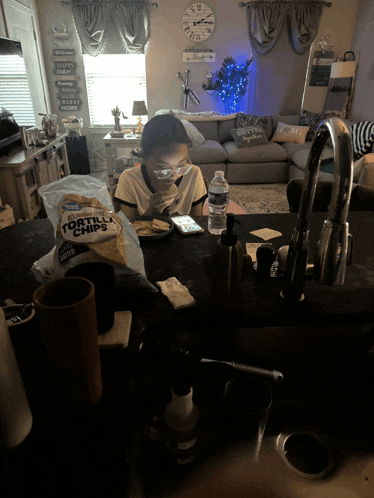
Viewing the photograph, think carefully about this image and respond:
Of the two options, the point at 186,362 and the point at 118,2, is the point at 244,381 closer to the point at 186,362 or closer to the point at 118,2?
the point at 186,362

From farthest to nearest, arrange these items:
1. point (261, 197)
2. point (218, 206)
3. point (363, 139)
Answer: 1. point (261, 197)
2. point (363, 139)
3. point (218, 206)

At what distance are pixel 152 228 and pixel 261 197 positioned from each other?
11.0 feet

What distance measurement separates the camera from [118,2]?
15.9ft

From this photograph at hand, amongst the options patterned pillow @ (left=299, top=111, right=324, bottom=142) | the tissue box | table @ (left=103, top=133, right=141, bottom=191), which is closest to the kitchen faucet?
the tissue box

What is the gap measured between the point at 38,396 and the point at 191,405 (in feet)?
0.89

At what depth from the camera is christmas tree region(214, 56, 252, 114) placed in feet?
17.4

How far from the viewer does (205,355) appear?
0.79 meters

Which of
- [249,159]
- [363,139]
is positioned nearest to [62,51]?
[249,159]

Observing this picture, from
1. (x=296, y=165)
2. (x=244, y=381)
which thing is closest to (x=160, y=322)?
(x=244, y=381)

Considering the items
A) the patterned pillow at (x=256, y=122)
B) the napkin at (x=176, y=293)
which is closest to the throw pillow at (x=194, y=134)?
the patterned pillow at (x=256, y=122)

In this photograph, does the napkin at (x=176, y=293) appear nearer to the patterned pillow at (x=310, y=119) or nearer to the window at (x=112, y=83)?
the patterned pillow at (x=310, y=119)

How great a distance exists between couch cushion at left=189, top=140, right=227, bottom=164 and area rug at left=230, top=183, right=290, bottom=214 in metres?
0.44

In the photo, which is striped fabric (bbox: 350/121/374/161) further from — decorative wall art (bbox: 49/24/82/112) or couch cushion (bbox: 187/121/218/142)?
decorative wall art (bbox: 49/24/82/112)

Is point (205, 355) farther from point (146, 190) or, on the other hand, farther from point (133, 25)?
point (133, 25)
